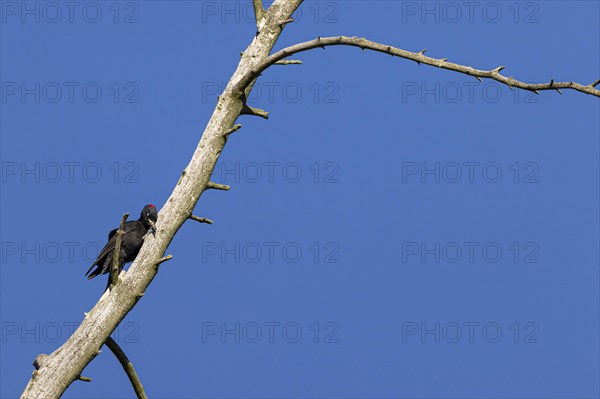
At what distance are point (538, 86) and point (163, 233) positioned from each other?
3080mm

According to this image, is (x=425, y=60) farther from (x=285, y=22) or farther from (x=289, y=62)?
(x=285, y=22)

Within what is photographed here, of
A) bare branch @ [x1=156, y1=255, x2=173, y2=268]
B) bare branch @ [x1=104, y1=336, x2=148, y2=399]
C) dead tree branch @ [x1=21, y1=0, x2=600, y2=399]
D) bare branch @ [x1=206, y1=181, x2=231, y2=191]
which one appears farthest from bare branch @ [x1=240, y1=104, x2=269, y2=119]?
bare branch @ [x1=104, y1=336, x2=148, y2=399]

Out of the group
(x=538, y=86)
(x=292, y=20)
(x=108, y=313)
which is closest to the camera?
(x=538, y=86)

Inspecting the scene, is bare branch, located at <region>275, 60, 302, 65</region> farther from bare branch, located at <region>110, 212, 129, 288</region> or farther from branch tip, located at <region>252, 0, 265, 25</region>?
bare branch, located at <region>110, 212, 129, 288</region>

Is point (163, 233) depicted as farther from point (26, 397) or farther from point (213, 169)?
point (26, 397)

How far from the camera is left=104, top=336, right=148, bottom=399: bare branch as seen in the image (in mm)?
7305

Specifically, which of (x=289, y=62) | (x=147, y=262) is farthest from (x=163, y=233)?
(x=289, y=62)

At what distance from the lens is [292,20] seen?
7.26 m

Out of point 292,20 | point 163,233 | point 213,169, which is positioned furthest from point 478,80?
Result: point 163,233

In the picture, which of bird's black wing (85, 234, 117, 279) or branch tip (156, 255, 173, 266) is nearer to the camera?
branch tip (156, 255, 173, 266)

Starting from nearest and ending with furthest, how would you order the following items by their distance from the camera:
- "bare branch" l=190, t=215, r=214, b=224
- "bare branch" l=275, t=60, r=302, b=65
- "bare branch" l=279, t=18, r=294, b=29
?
"bare branch" l=190, t=215, r=214, b=224, "bare branch" l=275, t=60, r=302, b=65, "bare branch" l=279, t=18, r=294, b=29

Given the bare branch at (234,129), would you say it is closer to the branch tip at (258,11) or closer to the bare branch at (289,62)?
the bare branch at (289,62)

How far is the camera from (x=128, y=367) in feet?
24.6

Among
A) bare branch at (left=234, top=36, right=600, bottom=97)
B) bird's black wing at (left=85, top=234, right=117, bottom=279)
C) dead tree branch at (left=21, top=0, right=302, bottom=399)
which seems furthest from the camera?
bird's black wing at (left=85, top=234, right=117, bottom=279)
